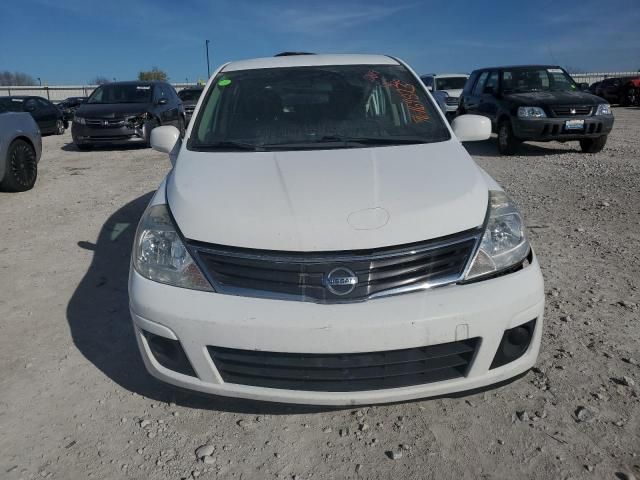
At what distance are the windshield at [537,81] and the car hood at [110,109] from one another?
7497 mm

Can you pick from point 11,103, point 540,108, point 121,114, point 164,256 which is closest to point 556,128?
point 540,108

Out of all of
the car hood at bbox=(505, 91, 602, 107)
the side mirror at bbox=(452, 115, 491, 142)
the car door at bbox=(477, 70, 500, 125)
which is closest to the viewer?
the side mirror at bbox=(452, 115, 491, 142)

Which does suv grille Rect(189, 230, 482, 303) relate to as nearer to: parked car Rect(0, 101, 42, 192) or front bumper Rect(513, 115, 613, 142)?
parked car Rect(0, 101, 42, 192)

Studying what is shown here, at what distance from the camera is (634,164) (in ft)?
26.8

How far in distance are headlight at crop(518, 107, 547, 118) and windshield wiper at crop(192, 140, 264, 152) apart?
7.37 m

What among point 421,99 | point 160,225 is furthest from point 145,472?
point 421,99

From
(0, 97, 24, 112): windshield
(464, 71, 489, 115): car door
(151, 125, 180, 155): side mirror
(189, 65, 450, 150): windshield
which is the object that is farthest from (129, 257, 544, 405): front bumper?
(0, 97, 24, 112): windshield

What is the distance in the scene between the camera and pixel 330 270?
6.64 feet

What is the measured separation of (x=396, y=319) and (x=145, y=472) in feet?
3.78

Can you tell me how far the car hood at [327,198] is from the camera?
2.08 meters

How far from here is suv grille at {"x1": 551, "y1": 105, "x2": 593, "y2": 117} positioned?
29.2 feet

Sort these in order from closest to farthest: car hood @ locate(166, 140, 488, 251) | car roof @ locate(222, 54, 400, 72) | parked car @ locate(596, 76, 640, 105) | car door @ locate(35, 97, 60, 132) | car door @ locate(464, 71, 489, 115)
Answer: car hood @ locate(166, 140, 488, 251), car roof @ locate(222, 54, 400, 72), car door @ locate(464, 71, 489, 115), car door @ locate(35, 97, 60, 132), parked car @ locate(596, 76, 640, 105)

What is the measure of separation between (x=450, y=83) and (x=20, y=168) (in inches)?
528

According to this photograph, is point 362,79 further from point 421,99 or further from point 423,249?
point 423,249
